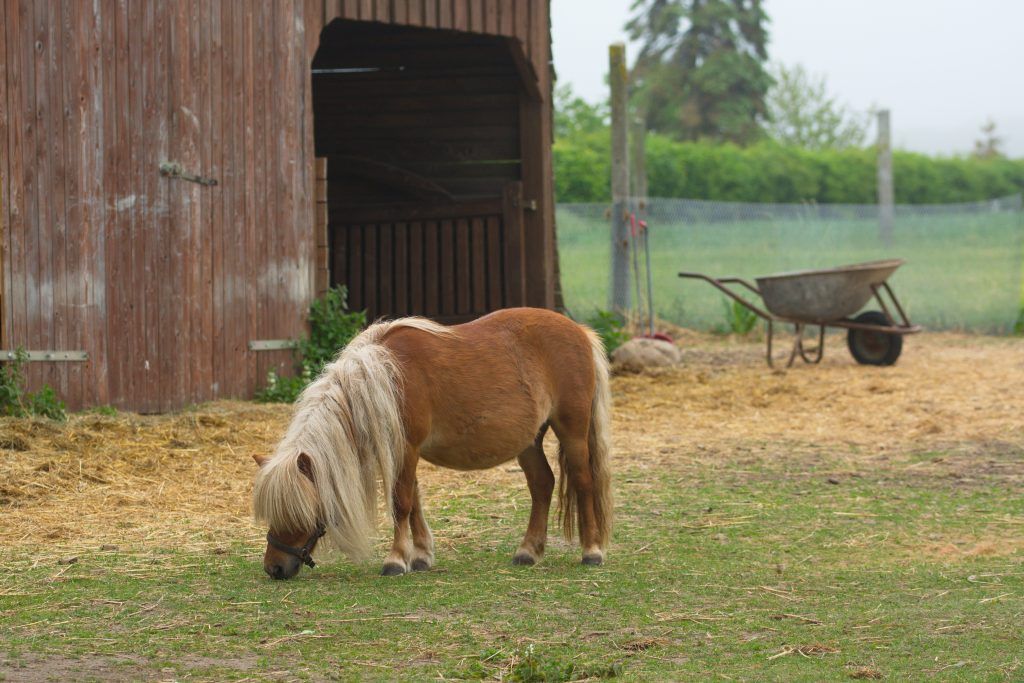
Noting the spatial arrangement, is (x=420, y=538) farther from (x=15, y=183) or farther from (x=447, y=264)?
(x=447, y=264)

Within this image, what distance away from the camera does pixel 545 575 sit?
5.06 m

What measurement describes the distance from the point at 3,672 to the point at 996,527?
4402mm

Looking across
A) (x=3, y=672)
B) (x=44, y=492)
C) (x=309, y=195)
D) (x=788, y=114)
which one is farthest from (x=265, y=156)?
(x=788, y=114)

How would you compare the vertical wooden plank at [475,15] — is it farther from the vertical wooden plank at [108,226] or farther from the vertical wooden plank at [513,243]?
the vertical wooden plank at [108,226]

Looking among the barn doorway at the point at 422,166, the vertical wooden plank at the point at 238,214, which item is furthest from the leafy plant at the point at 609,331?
the vertical wooden plank at the point at 238,214

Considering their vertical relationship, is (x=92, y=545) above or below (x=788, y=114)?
below

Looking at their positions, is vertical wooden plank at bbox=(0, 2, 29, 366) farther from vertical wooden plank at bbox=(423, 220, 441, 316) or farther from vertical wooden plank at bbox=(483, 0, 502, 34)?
vertical wooden plank at bbox=(423, 220, 441, 316)

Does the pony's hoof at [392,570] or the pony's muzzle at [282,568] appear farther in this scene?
the pony's hoof at [392,570]

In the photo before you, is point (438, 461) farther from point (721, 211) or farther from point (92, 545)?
point (721, 211)

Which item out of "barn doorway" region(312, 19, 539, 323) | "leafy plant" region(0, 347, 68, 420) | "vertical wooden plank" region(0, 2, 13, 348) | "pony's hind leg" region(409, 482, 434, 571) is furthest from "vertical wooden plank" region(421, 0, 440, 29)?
"pony's hind leg" region(409, 482, 434, 571)

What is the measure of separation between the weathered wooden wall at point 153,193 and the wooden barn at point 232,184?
1 cm

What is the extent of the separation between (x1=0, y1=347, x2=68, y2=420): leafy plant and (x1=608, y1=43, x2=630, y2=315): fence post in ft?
28.8

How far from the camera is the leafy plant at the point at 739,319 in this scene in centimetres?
1778

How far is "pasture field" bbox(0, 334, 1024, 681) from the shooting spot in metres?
3.85
